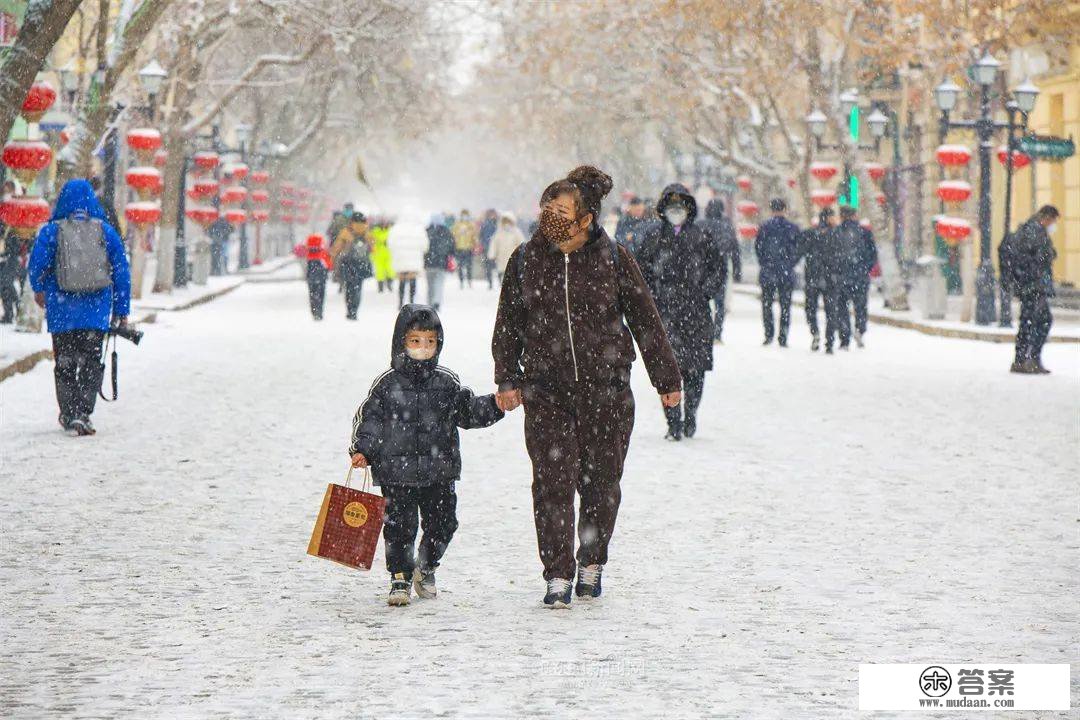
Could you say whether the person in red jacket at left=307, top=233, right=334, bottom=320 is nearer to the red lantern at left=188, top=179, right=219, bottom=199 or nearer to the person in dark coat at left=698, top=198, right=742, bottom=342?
the person in dark coat at left=698, top=198, right=742, bottom=342

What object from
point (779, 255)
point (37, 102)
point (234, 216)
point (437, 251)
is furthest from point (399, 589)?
point (234, 216)

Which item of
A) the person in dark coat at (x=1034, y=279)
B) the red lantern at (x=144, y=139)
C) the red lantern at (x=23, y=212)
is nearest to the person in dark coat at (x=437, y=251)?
the red lantern at (x=144, y=139)

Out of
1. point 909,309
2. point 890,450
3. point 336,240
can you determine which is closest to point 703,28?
point 909,309

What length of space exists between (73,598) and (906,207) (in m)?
43.6

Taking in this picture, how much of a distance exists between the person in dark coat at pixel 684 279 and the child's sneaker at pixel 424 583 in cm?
Answer: 523

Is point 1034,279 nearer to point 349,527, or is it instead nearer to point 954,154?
point 954,154

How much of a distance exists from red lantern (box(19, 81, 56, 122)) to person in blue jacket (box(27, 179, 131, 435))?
268 inches

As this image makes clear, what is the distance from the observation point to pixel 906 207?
48.9m

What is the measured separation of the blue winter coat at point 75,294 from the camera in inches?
494

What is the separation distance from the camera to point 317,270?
2725 centimetres

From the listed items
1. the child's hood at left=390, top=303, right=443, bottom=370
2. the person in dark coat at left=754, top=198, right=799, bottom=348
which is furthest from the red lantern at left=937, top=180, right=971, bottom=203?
the child's hood at left=390, top=303, right=443, bottom=370

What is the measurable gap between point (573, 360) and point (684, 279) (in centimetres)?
557

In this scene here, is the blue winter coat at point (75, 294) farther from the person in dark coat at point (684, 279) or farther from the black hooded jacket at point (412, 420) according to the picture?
the black hooded jacket at point (412, 420)

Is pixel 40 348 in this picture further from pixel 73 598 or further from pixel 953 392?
pixel 73 598
